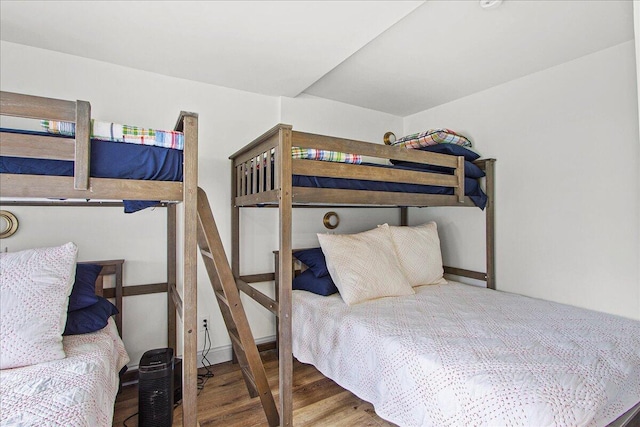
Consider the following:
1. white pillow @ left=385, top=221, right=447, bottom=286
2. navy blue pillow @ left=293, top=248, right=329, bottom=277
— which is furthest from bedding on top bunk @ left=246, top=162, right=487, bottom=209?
navy blue pillow @ left=293, top=248, right=329, bottom=277

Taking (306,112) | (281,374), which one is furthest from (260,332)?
(306,112)

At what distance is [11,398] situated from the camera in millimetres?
1069

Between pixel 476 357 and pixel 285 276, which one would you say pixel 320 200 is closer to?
pixel 285 276

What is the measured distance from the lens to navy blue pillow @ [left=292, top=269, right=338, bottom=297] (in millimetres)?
2354

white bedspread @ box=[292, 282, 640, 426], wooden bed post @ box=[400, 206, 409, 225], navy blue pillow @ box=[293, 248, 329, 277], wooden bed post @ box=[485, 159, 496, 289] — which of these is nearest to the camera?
white bedspread @ box=[292, 282, 640, 426]

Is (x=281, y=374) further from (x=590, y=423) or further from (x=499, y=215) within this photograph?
(x=499, y=215)

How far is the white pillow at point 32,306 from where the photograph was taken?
1.29 meters

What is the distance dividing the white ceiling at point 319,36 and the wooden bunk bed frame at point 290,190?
58 cm

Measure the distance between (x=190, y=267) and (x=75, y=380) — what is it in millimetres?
577

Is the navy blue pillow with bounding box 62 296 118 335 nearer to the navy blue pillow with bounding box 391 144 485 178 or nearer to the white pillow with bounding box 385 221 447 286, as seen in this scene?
the white pillow with bounding box 385 221 447 286

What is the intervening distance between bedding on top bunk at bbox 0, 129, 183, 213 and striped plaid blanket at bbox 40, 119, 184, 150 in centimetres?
2

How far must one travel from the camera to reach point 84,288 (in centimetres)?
179

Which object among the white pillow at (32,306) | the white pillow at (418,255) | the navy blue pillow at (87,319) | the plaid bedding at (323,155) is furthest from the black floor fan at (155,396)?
the white pillow at (418,255)

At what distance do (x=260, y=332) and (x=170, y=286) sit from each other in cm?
85
